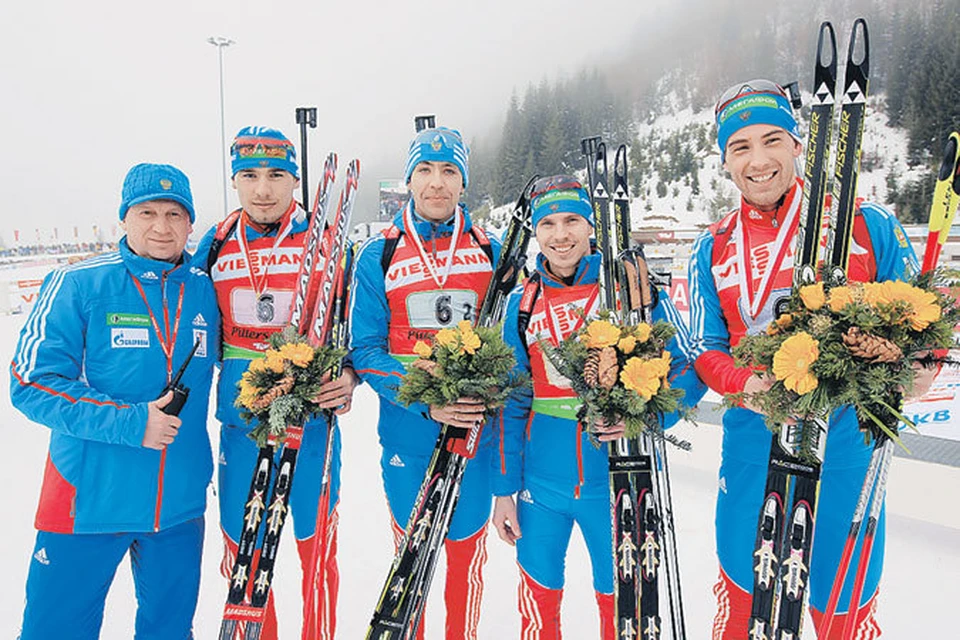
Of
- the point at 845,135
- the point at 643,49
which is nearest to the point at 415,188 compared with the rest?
the point at 845,135

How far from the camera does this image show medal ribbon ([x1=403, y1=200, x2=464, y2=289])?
235cm

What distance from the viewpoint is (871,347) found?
1.36 metres

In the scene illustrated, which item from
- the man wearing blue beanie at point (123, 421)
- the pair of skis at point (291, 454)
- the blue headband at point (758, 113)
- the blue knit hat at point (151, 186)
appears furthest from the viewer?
the pair of skis at point (291, 454)

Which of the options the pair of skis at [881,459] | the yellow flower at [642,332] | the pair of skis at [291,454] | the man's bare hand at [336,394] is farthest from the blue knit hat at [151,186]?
the pair of skis at [881,459]

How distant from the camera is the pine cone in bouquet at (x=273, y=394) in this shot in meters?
2.01

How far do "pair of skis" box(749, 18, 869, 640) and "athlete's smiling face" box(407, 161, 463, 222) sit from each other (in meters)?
1.22

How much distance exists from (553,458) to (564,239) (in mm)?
744

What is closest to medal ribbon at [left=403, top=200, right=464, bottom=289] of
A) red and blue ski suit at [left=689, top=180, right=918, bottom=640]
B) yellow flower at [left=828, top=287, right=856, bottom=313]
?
red and blue ski suit at [left=689, top=180, right=918, bottom=640]

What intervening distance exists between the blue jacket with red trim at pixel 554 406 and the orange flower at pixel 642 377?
0.32m

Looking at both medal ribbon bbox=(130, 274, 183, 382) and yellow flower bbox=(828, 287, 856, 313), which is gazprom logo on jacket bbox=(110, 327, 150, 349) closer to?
medal ribbon bbox=(130, 274, 183, 382)

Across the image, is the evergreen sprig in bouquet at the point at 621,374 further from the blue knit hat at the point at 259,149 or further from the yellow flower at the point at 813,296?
the blue knit hat at the point at 259,149

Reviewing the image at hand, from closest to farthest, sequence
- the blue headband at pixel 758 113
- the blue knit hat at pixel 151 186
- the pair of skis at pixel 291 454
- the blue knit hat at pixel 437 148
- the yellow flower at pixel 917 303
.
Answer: the yellow flower at pixel 917 303
the blue headband at pixel 758 113
the blue knit hat at pixel 151 186
the pair of skis at pixel 291 454
the blue knit hat at pixel 437 148

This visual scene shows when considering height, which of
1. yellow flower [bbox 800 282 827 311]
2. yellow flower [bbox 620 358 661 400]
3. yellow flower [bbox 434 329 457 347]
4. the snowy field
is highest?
yellow flower [bbox 800 282 827 311]

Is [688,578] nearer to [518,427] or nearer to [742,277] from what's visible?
[518,427]
